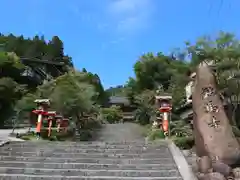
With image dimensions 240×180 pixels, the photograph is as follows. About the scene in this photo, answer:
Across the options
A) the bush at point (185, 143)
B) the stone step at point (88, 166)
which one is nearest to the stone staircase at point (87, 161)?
the stone step at point (88, 166)

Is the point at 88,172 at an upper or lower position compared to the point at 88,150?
lower

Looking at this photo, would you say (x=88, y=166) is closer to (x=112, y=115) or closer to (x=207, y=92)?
(x=207, y=92)

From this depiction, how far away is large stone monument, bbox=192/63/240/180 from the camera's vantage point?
6957 mm

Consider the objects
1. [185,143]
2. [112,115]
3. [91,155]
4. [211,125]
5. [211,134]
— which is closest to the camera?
[211,134]

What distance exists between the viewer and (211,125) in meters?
7.85

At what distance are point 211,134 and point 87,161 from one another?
3.68 metres

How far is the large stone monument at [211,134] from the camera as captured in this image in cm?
696

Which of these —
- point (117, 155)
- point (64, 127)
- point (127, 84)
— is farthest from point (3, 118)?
point (117, 155)

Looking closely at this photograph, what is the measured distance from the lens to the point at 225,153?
23.6ft

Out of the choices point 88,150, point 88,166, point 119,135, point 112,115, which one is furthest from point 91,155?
point 112,115

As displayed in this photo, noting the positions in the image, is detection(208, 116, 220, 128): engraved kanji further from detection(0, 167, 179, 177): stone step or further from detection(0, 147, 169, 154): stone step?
detection(0, 147, 169, 154): stone step

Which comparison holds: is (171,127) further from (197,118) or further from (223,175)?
(223,175)

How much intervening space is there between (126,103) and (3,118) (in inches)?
790

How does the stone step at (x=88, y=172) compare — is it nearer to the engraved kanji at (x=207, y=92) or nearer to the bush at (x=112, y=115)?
the engraved kanji at (x=207, y=92)
